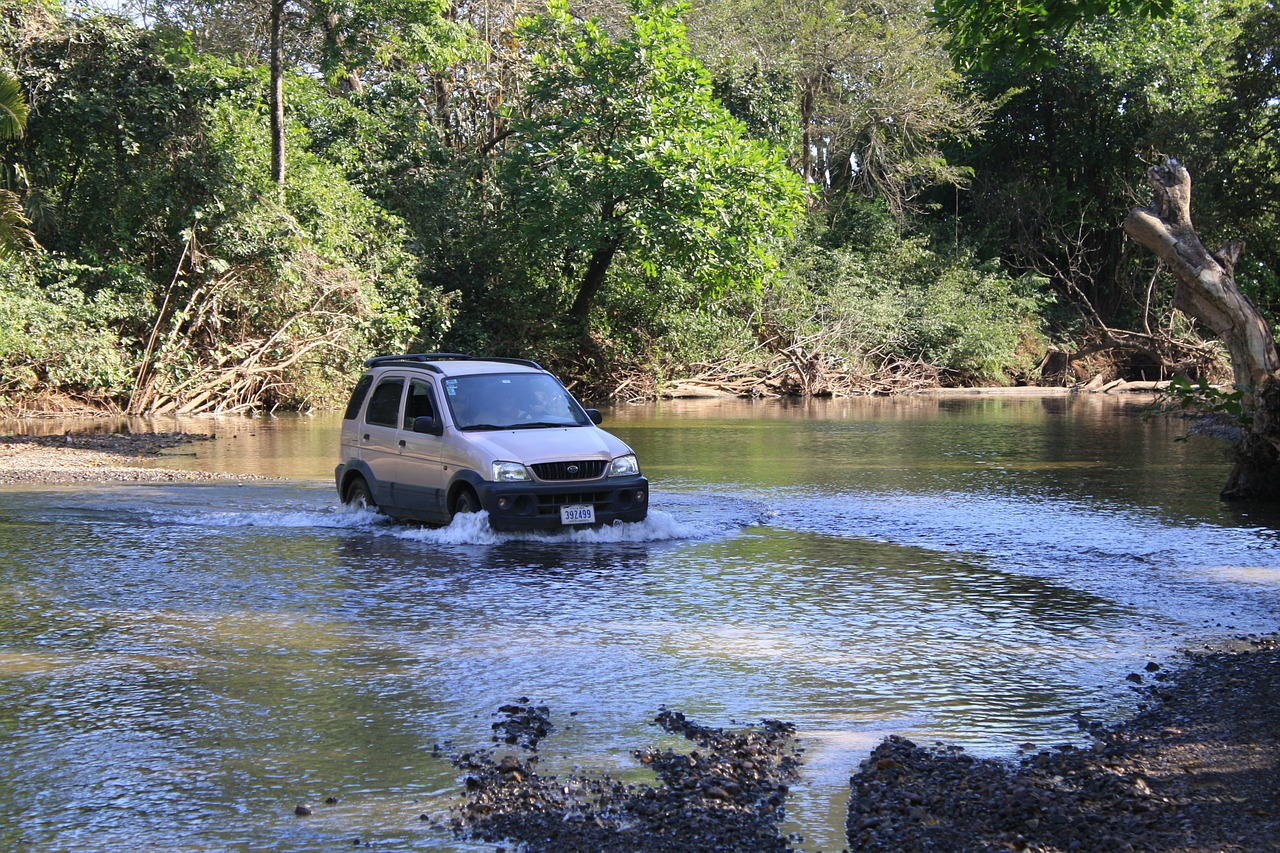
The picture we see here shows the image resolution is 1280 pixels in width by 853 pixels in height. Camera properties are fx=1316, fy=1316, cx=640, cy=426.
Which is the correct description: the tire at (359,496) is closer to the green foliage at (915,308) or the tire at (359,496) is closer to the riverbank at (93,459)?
the riverbank at (93,459)

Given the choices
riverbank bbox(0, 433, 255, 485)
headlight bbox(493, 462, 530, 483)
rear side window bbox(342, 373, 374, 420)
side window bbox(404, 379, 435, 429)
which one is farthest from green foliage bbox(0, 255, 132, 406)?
headlight bbox(493, 462, 530, 483)

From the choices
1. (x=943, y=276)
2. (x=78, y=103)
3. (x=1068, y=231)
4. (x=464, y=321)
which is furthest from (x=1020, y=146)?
(x=78, y=103)

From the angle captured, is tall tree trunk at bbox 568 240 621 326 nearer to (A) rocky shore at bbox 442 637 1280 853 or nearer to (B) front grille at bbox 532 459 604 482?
(B) front grille at bbox 532 459 604 482

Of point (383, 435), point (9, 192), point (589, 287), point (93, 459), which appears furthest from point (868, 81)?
point (383, 435)

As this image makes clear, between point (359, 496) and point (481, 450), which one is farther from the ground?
point (481, 450)

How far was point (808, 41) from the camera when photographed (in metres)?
46.3

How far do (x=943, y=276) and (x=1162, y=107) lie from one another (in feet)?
29.2

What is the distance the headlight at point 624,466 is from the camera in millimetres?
12180

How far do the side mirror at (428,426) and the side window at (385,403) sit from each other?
2.23 feet

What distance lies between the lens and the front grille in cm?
1188

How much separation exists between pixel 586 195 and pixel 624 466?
19426mm

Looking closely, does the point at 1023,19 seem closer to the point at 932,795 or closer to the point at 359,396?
the point at 359,396

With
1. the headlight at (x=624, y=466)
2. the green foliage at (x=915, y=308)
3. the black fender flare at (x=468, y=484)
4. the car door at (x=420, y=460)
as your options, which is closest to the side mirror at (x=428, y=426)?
the car door at (x=420, y=460)

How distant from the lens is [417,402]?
512 inches
